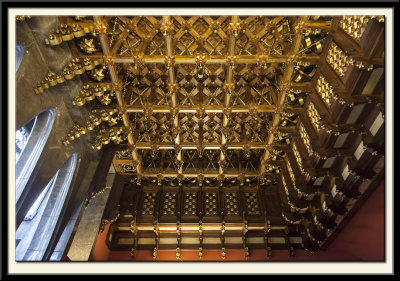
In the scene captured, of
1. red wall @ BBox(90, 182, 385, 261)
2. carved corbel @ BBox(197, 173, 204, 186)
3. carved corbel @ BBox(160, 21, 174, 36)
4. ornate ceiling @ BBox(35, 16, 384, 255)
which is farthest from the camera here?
carved corbel @ BBox(197, 173, 204, 186)

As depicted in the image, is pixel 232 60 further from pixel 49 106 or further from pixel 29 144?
pixel 29 144

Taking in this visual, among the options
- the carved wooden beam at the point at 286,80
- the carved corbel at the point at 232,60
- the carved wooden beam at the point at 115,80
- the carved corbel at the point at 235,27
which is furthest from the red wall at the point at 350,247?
the carved corbel at the point at 235,27

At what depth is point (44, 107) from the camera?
609 centimetres

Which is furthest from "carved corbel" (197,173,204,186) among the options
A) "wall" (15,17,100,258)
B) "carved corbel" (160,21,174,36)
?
"carved corbel" (160,21,174,36)

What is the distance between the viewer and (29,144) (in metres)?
6.05

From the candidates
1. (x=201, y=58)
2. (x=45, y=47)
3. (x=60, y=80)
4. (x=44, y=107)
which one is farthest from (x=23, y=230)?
(x=201, y=58)

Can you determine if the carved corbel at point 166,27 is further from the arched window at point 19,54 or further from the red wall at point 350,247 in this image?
the red wall at point 350,247

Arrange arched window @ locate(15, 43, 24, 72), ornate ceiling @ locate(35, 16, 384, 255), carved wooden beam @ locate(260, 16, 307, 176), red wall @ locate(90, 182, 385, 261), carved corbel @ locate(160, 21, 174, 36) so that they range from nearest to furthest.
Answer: arched window @ locate(15, 43, 24, 72) → carved wooden beam @ locate(260, 16, 307, 176) → carved corbel @ locate(160, 21, 174, 36) → ornate ceiling @ locate(35, 16, 384, 255) → red wall @ locate(90, 182, 385, 261)

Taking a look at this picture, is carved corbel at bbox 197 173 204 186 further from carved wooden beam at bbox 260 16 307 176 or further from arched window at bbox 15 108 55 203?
arched window at bbox 15 108 55 203

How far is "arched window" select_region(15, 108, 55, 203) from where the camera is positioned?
5.70m

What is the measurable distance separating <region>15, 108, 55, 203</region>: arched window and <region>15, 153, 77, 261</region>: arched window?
3.67 feet

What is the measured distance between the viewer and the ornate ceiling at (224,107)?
234 inches

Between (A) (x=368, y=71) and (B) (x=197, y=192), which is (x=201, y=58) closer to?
(A) (x=368, y=71)

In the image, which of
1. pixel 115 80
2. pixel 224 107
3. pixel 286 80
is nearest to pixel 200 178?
pixel 224 107
